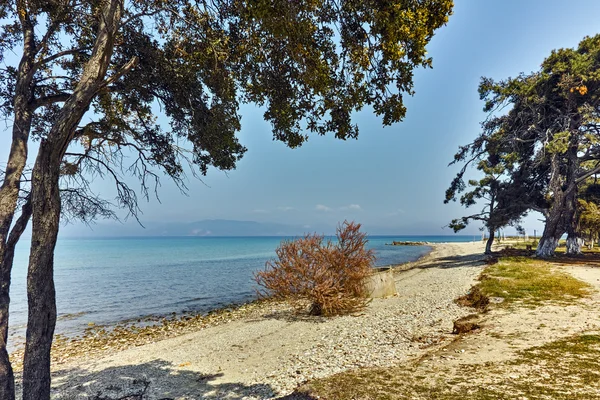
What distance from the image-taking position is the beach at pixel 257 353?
6441mm

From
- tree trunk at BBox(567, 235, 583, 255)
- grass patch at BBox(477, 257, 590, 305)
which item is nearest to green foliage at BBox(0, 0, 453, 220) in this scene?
grass patch at BBox(477, 257, 590, 305)

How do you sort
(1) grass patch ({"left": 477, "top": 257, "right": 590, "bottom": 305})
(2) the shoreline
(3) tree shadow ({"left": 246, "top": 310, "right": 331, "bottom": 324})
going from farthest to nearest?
(2) the shoreline < (3) tree shadow ({"left": 246, "top": 310, "right": 331, "bottom": 324}) < (1) grass patch ({"left": 477, "top": 257, "right": 590, "bottom": 305})

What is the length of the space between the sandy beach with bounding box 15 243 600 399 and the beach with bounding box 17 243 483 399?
3cm

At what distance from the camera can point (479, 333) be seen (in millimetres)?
7441

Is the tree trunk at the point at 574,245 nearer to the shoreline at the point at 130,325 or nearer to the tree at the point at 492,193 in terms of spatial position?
the tree at the point at 492,193

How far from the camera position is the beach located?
644 centimetres

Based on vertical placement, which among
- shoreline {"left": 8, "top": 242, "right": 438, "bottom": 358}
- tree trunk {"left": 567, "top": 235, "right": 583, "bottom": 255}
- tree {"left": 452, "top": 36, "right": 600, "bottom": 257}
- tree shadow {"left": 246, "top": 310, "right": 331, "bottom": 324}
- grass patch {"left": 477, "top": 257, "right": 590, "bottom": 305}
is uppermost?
tree {"left": 452, "top": 36, "right": 600, "bottom": 257}

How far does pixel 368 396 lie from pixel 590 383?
3.28m

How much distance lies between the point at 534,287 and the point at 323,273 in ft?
29.5

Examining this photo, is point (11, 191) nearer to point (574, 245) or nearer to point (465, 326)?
point (465, 326)

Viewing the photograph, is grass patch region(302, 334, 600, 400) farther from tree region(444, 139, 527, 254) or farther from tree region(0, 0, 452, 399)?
tree region(444, 139, 527, 254)

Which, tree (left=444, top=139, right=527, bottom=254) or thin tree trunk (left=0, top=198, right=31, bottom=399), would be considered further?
tree (left=444, top=139, right=527, bottom=254)

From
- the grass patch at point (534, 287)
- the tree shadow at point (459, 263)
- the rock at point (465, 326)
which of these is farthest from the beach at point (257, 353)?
the tree shadow at point (459, 263)

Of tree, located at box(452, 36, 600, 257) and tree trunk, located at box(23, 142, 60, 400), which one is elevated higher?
tree, located at box(452, 36, 600, 257)
